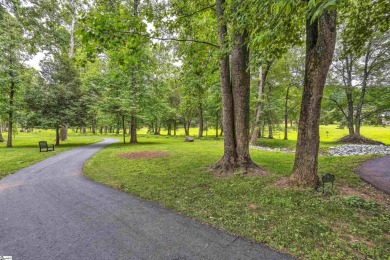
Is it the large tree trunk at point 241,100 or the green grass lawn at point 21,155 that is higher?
the large tree trunk at point 241,100

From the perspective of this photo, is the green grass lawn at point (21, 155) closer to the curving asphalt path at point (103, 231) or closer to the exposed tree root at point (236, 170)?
the curving asphalt path at point (103, 231)

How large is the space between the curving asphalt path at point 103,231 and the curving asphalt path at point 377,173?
474cm

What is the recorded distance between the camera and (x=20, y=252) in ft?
8.63

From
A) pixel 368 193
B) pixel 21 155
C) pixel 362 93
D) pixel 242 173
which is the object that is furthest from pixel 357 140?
pixel 21 155

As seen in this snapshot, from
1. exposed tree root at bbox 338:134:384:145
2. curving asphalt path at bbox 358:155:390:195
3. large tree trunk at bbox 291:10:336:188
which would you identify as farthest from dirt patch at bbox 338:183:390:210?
exposed tree root at bbox 338:134:384:145

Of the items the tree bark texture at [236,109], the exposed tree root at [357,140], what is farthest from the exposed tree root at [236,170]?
the exposed tree root at [357,140]

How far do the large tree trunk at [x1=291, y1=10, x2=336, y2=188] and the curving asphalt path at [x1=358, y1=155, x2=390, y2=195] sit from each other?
1.93 meters

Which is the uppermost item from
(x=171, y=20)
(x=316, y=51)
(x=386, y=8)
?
(x=171, y=20)

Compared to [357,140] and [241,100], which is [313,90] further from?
[357,140]

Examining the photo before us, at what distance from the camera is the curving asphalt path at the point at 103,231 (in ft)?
8.48

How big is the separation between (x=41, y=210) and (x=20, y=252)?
1658mm

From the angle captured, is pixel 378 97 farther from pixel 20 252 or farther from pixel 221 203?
pixel 20 252

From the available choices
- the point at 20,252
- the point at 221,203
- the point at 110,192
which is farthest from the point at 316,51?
the point at 20,252

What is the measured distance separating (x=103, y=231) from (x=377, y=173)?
8.29 metres
